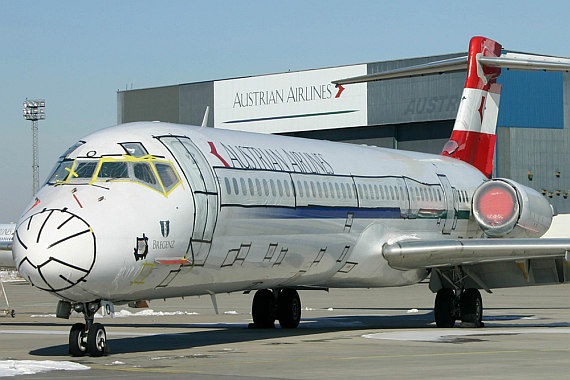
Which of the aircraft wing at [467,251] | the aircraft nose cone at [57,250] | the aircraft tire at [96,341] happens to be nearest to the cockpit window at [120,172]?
the aircraft nose cone at [57,250]

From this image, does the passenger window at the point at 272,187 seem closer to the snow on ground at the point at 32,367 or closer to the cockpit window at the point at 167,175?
the cockpit window at the point at 167,175

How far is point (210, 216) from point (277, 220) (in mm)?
2011

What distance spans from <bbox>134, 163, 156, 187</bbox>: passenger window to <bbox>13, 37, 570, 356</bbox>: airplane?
2cm

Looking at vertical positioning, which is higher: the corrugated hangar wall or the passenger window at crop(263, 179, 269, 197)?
the corrugated hangar wall

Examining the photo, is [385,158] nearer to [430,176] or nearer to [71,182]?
[430,176]

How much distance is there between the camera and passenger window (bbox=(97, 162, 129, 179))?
1548 centimetres

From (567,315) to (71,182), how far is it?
15216 mm

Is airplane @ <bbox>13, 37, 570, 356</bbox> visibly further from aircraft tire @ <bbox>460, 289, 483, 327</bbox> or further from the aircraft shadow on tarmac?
the aircraft shadow on tarmac

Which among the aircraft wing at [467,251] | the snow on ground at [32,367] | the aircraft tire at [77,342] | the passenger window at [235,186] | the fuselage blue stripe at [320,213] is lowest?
the snow on ground at [32,367]

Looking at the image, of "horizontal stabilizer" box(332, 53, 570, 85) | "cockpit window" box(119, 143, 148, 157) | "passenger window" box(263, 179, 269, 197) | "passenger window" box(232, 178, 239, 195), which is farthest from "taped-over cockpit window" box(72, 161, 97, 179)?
"horizontal stabilizer" box(332, 53, 570, 85)

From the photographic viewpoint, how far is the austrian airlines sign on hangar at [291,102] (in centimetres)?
6272

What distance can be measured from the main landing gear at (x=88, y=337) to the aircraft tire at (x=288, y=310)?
24.7 ft

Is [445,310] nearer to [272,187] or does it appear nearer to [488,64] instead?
[272,187]

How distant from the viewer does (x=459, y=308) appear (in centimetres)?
2262
